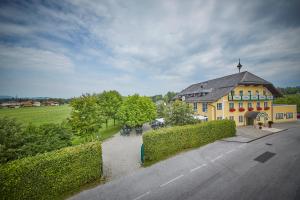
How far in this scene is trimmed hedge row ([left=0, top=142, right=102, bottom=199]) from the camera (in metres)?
7.26

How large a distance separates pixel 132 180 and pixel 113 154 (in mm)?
6212

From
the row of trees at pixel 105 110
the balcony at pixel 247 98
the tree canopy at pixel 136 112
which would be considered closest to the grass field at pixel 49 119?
the row of trees at pixel 105 110

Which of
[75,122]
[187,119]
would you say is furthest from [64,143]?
[187,119]

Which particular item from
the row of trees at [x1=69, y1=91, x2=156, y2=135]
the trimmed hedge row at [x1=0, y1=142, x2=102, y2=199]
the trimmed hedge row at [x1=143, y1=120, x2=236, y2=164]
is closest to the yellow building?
the trimmed hedge row at [x1=143, y1=120, x2=236, y2=164]

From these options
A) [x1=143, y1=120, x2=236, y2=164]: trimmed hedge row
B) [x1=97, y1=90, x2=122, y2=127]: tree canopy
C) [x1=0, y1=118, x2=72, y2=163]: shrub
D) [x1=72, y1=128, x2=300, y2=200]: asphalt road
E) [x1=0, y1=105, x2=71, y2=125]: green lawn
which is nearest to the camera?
[x1=72, y1=128, x2=300, y2=200]: asphalt road

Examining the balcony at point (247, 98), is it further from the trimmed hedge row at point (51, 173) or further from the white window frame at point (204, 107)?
the trimmed hedge row at point (51, 173)

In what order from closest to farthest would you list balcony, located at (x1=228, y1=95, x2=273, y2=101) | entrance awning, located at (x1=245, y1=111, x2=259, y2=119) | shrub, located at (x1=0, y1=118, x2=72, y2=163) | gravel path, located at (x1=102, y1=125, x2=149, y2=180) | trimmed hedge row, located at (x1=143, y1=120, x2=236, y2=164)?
shrub, located at (x1=0, y1=118, x2=72, y2=163)
gravel path, located at (x1=102, y1=125, x2=149, y2=180)
trimmed hedge row, located at (x1=143, y1=120, x2=236, y2=164)
balcony, located at (x1=228, y1=95, x2=273, y2=101)
entrance awning, located at (x1=245, y1=111, x2=259, y2=119)

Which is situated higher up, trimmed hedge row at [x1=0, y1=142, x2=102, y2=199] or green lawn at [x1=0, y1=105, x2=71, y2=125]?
trimmed hedge row at [x1=0, y1=142, x2=102, y2=199]

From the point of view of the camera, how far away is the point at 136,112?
2395cm

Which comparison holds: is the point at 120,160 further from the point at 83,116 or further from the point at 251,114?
the point at 251,114

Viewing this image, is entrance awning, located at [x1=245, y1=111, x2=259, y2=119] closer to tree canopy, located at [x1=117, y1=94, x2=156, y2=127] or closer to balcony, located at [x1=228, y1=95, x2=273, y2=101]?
balcony, located at [x1=228, y1=95, x2=273, y2=101]

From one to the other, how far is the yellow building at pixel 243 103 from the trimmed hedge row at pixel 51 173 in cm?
2141

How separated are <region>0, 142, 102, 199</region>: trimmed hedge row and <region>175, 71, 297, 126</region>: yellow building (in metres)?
21.4

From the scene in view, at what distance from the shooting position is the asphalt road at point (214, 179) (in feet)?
27.0
